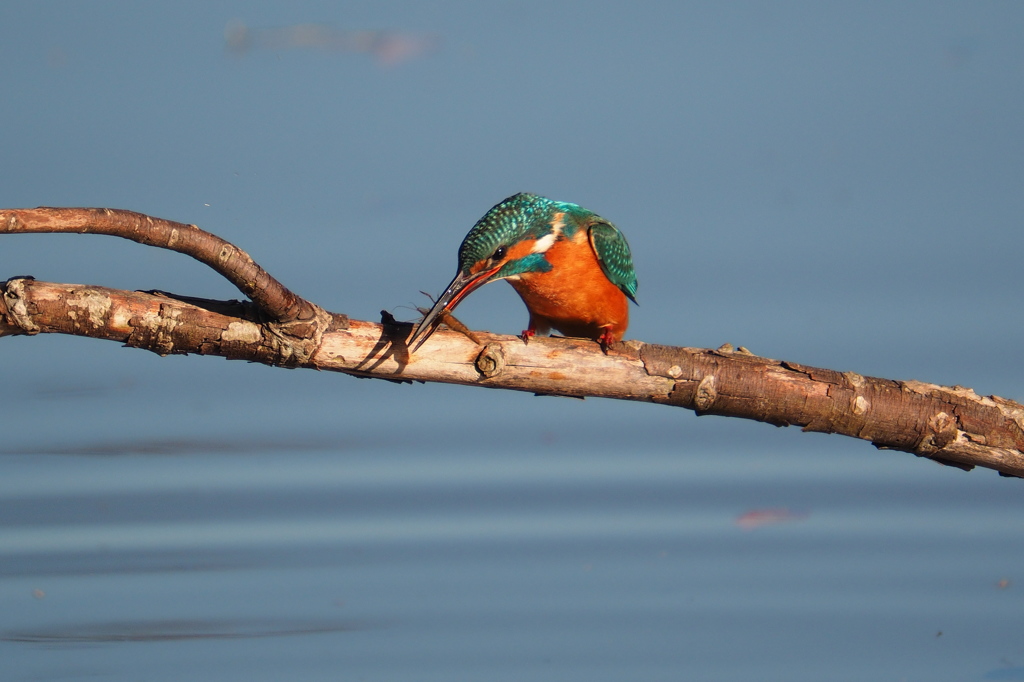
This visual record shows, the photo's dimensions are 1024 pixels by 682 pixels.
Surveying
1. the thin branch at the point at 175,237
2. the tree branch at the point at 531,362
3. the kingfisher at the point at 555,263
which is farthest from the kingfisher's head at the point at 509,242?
the thin branch at the point at 175,237

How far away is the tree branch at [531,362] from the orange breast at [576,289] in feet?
0.77

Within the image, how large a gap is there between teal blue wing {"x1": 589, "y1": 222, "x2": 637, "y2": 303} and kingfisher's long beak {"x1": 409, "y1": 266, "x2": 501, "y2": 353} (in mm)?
313

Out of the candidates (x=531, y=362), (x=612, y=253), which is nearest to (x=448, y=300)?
(x=531, y=362)

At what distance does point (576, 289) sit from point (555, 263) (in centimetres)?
8

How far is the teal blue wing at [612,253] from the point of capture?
262 centimetres

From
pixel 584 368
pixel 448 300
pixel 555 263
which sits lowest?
pixel 584 368

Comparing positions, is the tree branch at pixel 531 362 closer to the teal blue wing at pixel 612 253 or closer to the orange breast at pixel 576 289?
the orange breast at pixel 576 289

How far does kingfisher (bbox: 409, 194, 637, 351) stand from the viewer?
7.85 feet

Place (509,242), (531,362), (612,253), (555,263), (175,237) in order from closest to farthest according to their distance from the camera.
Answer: (175,237)
(531,362)
(509,242)
(555,263)
(612,253)

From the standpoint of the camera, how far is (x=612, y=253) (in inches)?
104

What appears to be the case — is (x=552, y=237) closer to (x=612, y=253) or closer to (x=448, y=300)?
(x=612, y=253)

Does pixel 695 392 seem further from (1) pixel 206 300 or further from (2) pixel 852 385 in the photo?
(1) pixel 206 300

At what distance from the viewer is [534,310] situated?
269 cm

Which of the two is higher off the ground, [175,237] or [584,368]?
[175,237]
